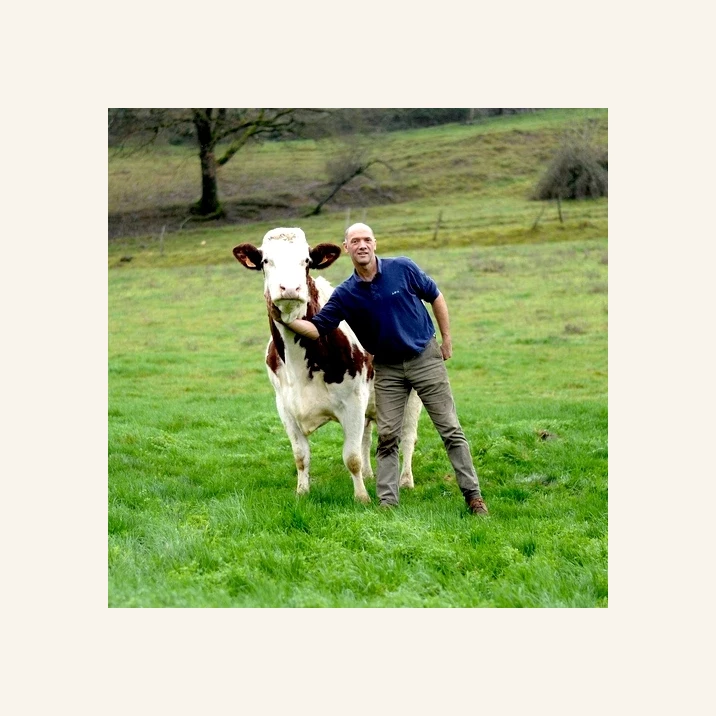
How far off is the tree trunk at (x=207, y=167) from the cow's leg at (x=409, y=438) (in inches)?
908

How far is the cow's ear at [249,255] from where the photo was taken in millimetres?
8167

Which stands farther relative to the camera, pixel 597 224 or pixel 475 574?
pixel 597 224

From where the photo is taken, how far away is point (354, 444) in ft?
28.7

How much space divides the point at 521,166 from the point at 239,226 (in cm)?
1532

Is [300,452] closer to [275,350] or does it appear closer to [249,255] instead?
[275,350]

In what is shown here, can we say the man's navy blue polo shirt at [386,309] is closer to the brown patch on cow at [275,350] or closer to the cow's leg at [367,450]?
the brown patch on cow at [275,350]

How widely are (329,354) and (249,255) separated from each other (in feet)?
4.00

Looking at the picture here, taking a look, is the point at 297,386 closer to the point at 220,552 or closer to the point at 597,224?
the point at 220,552

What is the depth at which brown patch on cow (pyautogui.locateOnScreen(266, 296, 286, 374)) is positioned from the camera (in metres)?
8.55

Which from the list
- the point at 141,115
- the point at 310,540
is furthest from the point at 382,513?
the point at 141,115

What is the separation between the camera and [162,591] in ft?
19.6

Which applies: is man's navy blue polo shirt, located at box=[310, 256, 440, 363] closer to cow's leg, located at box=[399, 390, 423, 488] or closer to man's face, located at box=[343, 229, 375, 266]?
man's face, located at box=[343, 229, 375, 266]

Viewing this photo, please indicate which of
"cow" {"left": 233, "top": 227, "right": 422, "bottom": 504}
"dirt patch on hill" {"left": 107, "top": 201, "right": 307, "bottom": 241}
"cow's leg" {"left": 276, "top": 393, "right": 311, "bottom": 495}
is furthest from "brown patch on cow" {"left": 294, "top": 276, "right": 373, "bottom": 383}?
"dirt patch on hill" {"left": 107, "top": 201, "right": 307, "bottom": 241}

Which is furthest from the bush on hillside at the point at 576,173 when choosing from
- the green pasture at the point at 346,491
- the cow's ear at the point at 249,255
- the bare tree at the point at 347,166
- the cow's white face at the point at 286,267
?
the cow's white face at the point at 286,267
